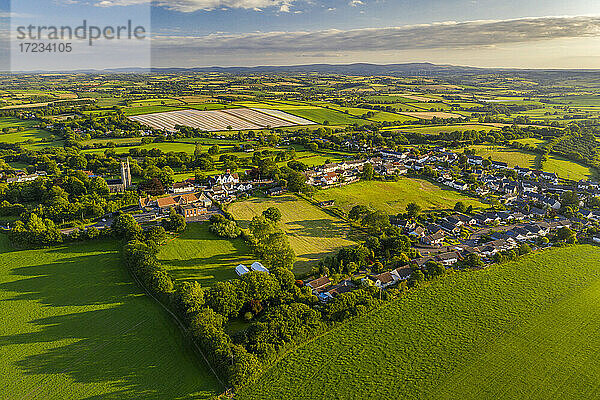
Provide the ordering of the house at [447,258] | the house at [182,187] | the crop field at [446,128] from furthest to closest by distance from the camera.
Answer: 1. the crop field at [446,128]
2. the house at [182,187]
3. the house at [447,258]

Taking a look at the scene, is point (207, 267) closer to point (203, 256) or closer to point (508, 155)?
point (203, 256)

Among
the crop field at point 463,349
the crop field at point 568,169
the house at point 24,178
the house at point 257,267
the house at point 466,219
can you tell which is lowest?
the crop field at point 463,349

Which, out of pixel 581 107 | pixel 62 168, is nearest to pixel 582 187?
pixel 62 168

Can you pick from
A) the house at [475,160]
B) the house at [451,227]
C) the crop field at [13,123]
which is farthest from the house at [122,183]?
the crop field at [13,123]

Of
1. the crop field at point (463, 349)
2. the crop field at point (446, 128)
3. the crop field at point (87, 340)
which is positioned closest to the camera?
the crop field at point (87, 340)

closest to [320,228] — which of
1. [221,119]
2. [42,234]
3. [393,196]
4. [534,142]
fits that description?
A: [393,196]

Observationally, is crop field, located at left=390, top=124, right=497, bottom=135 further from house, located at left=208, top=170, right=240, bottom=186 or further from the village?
house, located at left=208, top=170, right=240, bottom=186

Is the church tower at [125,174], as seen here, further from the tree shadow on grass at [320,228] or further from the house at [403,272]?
the house at [403,272]

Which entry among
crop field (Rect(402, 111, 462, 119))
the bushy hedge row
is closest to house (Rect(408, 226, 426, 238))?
the bushy hedge row
